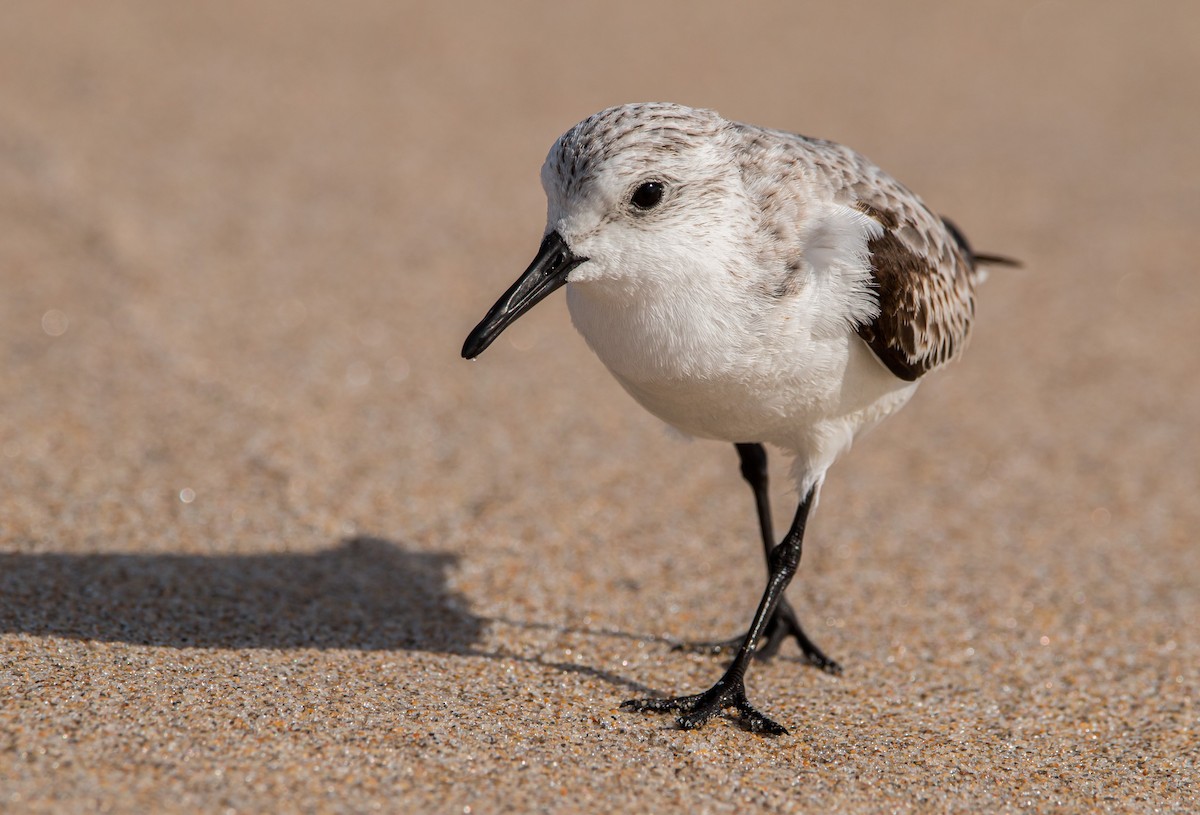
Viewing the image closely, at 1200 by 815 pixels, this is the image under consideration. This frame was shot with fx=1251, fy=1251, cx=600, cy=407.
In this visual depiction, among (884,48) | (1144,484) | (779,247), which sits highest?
(884,48)

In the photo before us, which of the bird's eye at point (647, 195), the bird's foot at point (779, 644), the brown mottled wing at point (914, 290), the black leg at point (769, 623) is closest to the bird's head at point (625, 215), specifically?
the bird's eye at point (647, 195)

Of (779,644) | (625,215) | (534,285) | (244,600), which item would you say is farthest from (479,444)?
(625,215)

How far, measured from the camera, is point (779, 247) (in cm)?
333

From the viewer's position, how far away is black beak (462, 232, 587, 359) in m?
3.18

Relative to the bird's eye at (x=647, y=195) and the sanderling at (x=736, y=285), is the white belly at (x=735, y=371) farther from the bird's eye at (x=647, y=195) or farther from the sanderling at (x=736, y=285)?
the bird's eye at (x=647, y=195)

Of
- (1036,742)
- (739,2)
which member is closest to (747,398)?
(1036,742)

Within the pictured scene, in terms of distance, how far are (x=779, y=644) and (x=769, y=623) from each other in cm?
15

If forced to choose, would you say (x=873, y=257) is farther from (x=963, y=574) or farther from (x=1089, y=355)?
(x=1089, y=355)

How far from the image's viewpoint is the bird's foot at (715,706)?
139 inches

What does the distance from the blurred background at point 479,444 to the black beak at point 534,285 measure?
102 cm

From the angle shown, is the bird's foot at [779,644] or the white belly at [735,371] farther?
the bird's foot at [779,644]

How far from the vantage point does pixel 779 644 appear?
4.30 meters

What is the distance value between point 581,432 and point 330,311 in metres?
1.61

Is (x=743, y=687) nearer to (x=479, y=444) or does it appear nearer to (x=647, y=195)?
(x=647, y=195)
